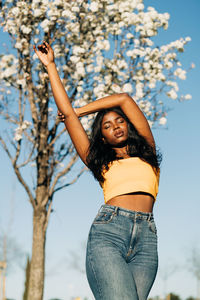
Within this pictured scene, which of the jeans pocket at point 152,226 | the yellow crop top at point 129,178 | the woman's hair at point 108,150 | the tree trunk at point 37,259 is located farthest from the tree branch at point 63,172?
the jeans pocket at point 152,226

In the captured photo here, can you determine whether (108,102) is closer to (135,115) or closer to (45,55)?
(135,115)

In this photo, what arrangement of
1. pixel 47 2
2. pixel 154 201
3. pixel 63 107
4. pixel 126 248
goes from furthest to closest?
pixel 47 2 → pixel 63 107 → pixel 154 201 → pixel 126 248

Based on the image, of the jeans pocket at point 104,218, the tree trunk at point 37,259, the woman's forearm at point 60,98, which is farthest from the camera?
the tree trunk at point 37,259

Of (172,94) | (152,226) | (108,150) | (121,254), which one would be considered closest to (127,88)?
(172,94)

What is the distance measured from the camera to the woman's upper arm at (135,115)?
3.83 m

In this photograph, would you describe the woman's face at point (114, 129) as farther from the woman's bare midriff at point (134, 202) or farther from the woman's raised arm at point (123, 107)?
the woman's bare midriff at point (134, 202)

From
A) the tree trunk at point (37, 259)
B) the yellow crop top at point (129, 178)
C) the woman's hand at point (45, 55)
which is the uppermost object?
the woman's hand at point (45, 55)

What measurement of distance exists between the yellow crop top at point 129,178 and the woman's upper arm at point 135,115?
14.9 inches

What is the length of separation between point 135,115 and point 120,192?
→ 790 mm

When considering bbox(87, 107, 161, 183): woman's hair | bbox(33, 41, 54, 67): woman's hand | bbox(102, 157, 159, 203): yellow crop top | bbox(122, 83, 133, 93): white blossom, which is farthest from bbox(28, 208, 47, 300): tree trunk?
bbox(102, 157, 159, 203): yellow crop top

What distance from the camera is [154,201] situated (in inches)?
136

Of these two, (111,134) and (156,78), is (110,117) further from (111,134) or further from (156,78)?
(156,78)

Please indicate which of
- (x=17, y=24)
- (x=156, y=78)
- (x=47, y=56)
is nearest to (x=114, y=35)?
(x=156, y=78)

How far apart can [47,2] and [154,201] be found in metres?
8.95
